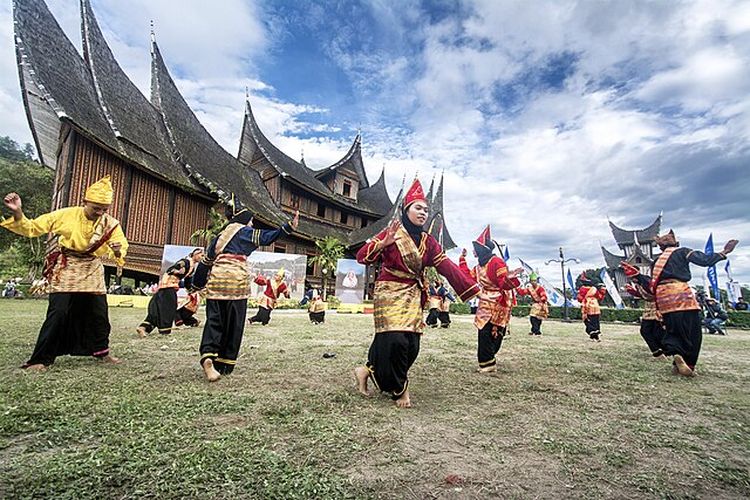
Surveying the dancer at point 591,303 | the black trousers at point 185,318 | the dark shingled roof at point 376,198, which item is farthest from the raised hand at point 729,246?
the dark shingled roof at point 376,198

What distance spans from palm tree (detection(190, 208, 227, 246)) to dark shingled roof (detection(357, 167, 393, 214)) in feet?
43.4

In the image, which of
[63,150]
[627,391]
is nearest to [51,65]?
[63,150]

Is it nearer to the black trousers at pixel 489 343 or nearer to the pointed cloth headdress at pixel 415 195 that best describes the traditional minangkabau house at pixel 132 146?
the black trousers at pixel 489 343

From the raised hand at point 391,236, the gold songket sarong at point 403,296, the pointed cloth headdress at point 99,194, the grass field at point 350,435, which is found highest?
the pointed cloth headdress at point 99,194

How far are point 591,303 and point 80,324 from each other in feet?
35.8

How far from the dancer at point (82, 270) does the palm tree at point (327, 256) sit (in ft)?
59.2

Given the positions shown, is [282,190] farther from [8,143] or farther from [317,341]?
[8,143]

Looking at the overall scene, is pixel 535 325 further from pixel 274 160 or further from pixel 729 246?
pixel 274 160

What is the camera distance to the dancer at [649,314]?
5539 millimetres

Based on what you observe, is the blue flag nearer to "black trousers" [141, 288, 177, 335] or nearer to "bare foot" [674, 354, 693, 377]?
"bare foot" [674, 354, 693, 377]

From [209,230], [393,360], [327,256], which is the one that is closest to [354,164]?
[327,256]

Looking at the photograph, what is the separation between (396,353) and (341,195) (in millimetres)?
24542

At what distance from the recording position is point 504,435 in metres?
2.51

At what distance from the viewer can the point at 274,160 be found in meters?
22.8
